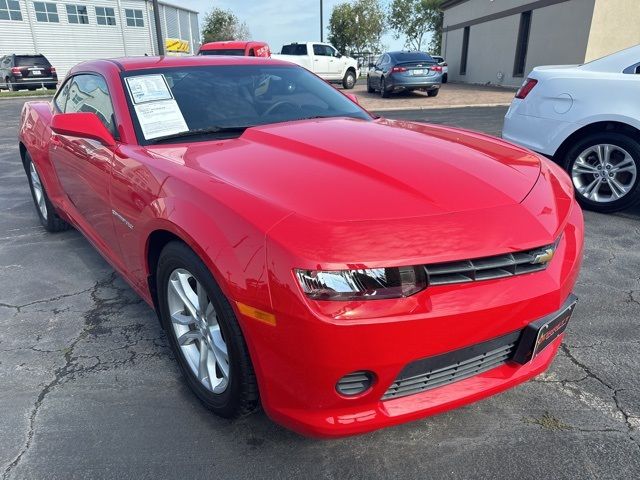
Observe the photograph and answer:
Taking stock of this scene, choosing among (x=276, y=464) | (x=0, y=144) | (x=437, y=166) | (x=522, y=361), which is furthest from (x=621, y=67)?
(x=0, y=144)

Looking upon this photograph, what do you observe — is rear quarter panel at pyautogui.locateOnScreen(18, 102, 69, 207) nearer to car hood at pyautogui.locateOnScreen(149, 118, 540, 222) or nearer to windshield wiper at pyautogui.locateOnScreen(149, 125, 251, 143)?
windshield wiper at pyautogui.locateOnScreen(149, 125, 251, 143)

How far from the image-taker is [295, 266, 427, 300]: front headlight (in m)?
1.50

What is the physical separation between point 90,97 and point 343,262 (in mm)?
2536

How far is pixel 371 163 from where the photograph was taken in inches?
82.3

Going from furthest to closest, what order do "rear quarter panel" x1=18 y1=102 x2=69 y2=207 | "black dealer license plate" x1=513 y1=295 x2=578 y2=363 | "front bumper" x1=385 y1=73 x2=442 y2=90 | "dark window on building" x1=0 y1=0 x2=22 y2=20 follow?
"dark window on building" x1=0 y1=0 x2=22 y2=20
"front bumper" x1=385 y1=73 x2=442 y2=90
"rear quarter panel" x1=18 y1=102 x2=69 y2=207
"black dealer license plate" x1=513 y1=295 x2=578 y2=363

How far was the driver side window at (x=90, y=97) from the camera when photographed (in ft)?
9.25

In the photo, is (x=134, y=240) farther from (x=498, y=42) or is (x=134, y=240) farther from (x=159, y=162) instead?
(x=498, y=42)

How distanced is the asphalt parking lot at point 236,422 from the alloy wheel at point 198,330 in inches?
8.0

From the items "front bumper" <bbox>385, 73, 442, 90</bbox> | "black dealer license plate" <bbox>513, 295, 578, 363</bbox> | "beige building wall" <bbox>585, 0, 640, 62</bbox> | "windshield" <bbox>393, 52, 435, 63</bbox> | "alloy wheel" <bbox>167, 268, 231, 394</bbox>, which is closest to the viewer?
"black dealer license plate" <bbox>513, 295, 578, 363</bbox>

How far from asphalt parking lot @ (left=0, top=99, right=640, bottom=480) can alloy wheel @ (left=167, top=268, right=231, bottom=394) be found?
0.20 meters

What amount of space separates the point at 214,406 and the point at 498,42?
75.9 ft

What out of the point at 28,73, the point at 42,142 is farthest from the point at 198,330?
the point at 28,73

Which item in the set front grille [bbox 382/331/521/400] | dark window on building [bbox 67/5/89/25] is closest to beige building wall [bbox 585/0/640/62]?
front grille [bbox 382/331/521/400]

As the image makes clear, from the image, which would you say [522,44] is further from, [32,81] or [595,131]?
[32,81]
